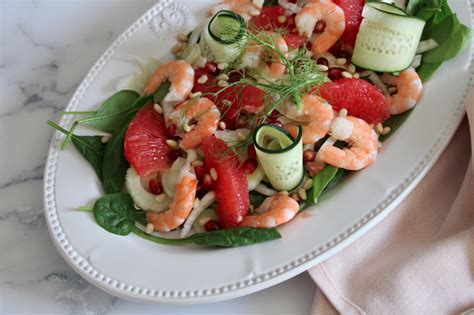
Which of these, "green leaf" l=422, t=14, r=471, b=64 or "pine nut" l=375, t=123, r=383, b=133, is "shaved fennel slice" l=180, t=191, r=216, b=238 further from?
"green leaf" l=422, t=14, r=471, b=64

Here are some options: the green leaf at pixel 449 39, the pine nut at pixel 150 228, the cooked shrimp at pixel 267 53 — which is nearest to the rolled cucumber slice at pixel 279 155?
the cooked shrimp at pixel 267 53

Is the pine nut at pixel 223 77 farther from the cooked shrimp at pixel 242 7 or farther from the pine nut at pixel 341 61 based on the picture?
the pine nut at pixel 341 61

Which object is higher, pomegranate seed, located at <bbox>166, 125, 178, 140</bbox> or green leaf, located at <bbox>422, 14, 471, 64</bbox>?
green leaf, located at <bbox>422, 14, 471, 64</bbox>

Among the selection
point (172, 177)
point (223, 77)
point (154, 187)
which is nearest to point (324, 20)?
point (223, 77)

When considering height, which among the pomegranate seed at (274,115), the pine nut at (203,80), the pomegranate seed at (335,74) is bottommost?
the pomegranate seed at (274,115)

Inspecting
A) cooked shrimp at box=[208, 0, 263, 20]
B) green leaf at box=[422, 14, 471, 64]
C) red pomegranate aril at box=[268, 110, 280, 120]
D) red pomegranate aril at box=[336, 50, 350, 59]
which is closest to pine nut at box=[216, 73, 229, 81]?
red pomegranate aril at box=[268, 110, 280, 120]

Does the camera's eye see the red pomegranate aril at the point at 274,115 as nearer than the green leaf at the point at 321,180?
No

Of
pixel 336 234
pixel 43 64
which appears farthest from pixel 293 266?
pixel 43 64

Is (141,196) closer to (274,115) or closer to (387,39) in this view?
(274,115)
